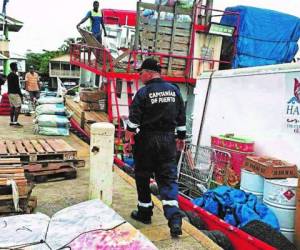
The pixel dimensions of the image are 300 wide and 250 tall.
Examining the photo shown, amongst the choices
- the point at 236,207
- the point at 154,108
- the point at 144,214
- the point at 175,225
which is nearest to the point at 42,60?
the point at 236,207

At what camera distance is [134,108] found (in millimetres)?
4113

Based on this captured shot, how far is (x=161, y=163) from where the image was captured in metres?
4.21

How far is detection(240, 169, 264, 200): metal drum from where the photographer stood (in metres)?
5.72

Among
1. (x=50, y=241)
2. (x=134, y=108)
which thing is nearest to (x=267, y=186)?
(x=134, y=108)

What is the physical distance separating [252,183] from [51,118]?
6243mm

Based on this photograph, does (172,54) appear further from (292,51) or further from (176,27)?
(292,51)

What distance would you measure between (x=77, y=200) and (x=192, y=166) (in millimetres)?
2730

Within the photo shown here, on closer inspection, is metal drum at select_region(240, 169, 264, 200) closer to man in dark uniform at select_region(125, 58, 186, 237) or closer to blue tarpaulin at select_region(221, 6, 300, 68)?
man in dark uniform at select_region(125, 58, 186, 237)

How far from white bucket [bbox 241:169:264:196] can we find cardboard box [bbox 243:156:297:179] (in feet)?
0.26

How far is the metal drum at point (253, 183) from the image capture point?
18.8 feet

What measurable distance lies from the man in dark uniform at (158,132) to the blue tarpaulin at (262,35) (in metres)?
7.85

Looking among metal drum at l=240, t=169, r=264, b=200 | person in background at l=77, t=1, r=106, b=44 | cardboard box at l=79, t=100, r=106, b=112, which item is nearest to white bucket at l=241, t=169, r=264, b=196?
metal drum at l=240, t=169, r=264, b=200

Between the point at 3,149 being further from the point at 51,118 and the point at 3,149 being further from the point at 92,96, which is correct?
the point at 92,96

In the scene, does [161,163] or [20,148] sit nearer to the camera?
[161,163]
